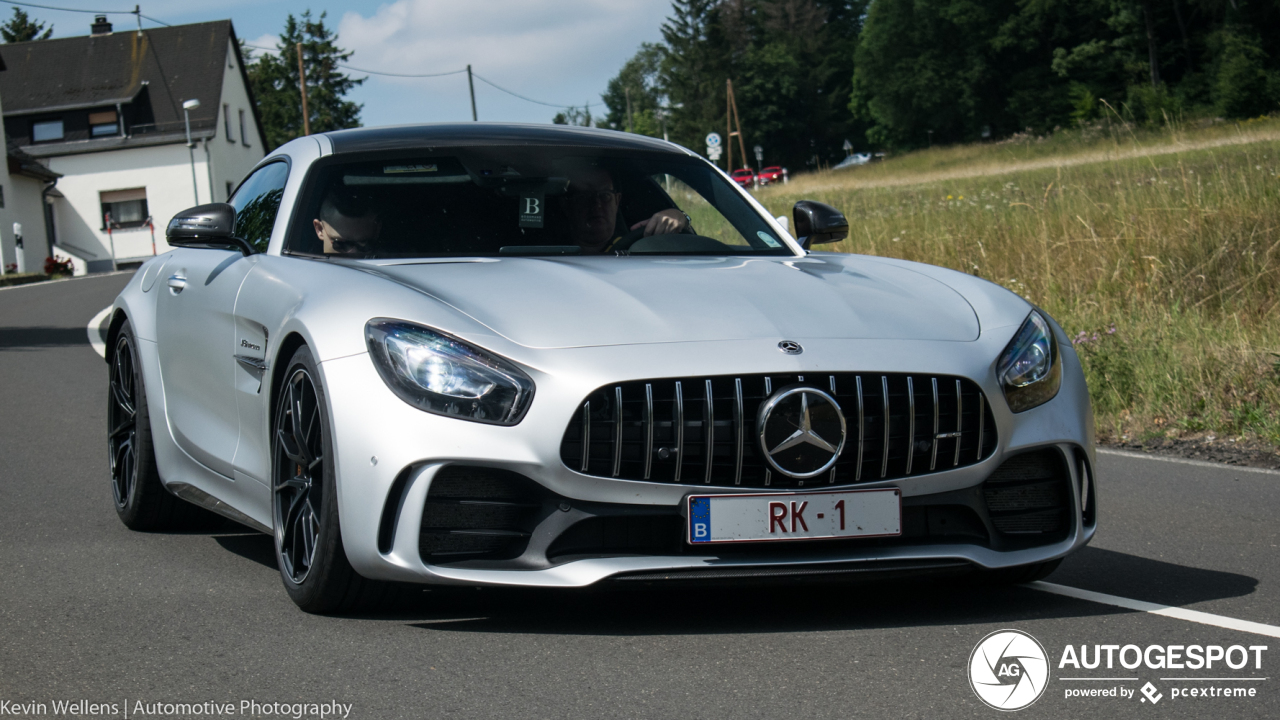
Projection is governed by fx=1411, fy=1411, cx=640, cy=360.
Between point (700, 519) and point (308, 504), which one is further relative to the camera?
point (308, 504)

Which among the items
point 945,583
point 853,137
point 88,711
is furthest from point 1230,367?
point 853,137

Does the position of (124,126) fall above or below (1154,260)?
below

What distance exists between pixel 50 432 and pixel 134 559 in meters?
3.94

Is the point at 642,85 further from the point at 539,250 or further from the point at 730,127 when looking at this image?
the point at 539,250

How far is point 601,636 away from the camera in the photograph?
11.7ft

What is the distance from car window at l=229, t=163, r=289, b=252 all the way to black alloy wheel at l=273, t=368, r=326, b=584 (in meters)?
0.98

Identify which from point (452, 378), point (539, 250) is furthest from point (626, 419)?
point (539, 250)

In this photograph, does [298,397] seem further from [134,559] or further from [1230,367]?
[1230,367]

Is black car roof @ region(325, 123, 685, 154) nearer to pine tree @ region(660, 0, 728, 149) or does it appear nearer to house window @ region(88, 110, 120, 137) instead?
house window @ region(88, 110, 120, 137)

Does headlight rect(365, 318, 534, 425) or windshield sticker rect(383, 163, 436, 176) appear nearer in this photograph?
headlight rect(365, 318, 534, 425)

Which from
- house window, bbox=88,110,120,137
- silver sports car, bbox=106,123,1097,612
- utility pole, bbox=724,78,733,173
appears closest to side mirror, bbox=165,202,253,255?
silver sports car, bbox=106,123,1097,612

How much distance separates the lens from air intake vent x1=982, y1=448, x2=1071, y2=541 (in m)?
3.70

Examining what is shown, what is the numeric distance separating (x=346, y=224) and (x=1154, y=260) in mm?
7073

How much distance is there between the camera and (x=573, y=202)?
4.86 m
